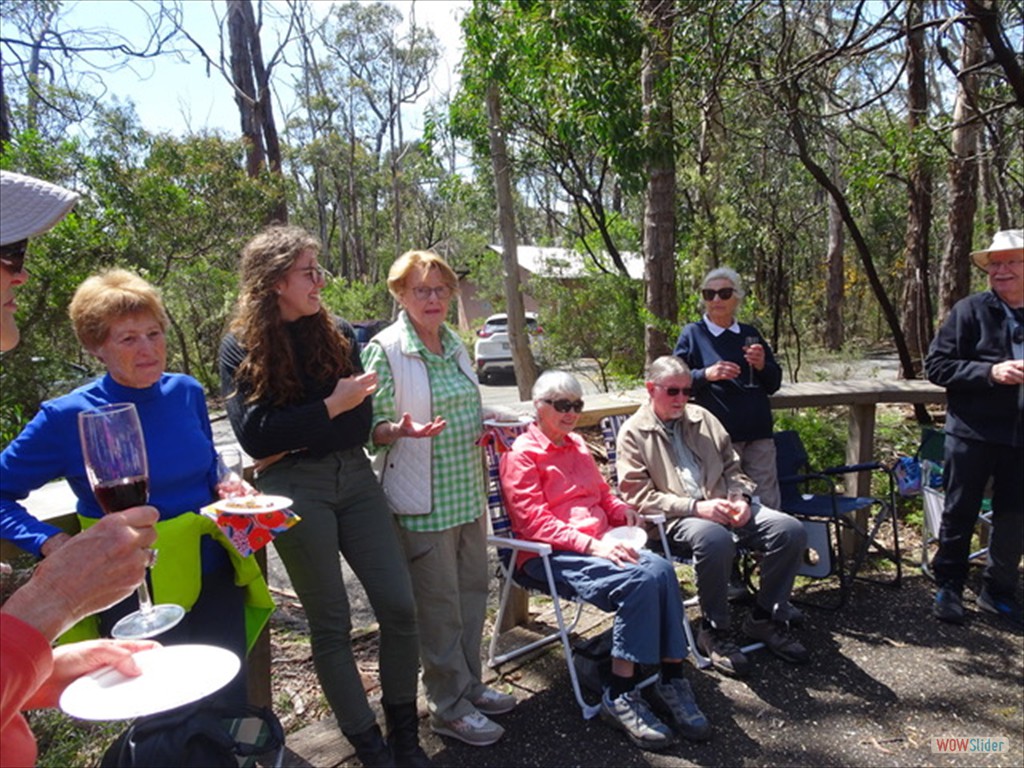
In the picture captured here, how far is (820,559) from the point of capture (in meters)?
3.87

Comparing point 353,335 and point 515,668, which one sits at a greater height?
point 353,335

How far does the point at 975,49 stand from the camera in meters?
7.42

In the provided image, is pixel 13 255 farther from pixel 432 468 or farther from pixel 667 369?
pixel 667 369

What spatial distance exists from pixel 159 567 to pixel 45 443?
429mm

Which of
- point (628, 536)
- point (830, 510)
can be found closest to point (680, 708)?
point (628, 536)

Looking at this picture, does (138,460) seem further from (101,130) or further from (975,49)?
(101,130)

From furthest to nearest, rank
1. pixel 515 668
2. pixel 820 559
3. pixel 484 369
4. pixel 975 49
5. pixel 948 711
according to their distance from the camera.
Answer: pixel 484 369, pixel 975 49, pixel 820 559, pixel 515 668, pixel 948 711

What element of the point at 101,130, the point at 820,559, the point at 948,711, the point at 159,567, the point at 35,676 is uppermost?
the point at 101,130

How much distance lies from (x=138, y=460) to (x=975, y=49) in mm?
8571

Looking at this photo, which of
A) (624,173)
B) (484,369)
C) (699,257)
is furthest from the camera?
(484,369)

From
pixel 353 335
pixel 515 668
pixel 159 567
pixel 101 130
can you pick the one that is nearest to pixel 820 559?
pixel 515 668

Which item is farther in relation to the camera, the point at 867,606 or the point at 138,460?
the point at 867,606

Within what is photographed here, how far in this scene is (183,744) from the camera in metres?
1.62

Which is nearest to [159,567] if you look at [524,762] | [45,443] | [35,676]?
[45,443]
